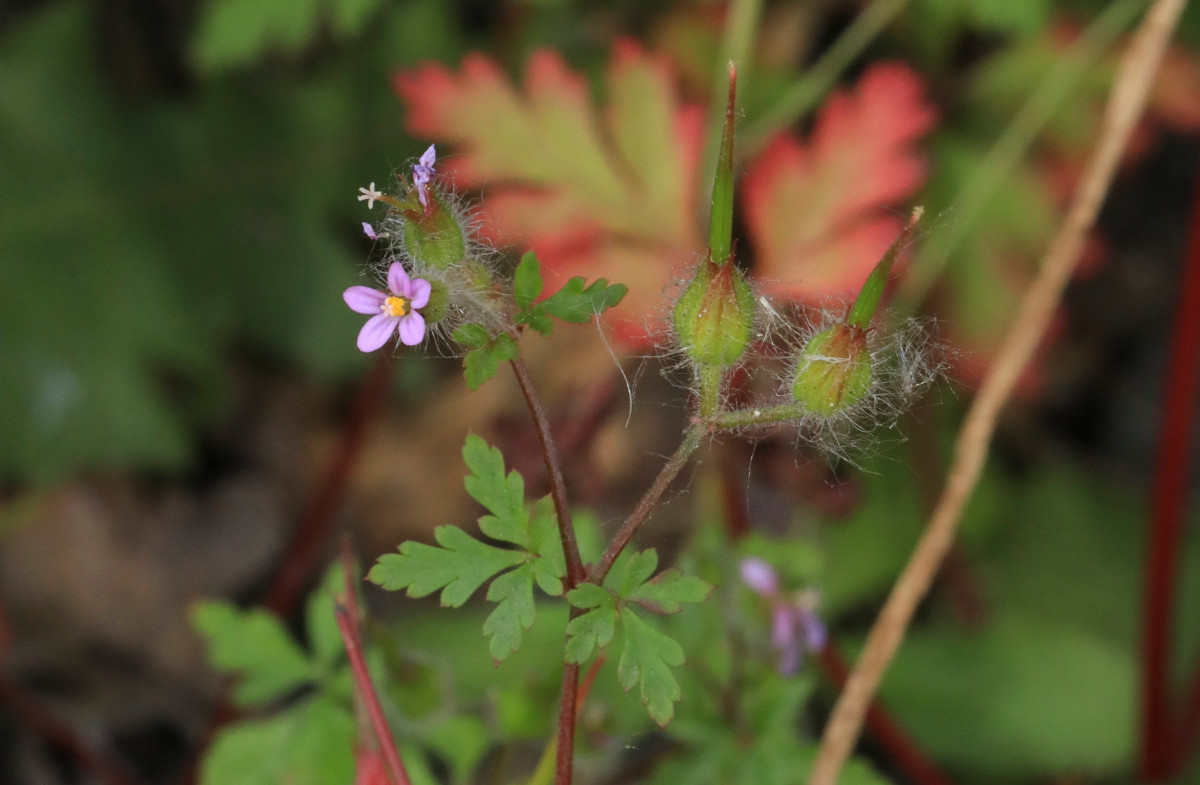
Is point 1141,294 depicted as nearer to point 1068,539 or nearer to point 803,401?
point 1068,539

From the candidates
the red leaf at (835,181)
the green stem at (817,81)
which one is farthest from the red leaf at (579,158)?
the green stem at (817,81)

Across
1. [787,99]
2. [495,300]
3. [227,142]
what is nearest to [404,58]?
[227,142]

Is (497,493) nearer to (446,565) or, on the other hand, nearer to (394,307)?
(446,565)

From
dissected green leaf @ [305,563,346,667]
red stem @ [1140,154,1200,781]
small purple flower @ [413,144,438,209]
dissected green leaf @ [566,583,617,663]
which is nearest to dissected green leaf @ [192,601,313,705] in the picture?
dissected green leaf @ [305,563,346,667]

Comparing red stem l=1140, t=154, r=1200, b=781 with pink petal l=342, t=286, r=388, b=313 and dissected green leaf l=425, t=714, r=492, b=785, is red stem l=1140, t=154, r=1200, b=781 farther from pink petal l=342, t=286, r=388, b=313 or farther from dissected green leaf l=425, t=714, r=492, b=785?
pink petal l=342, t=286, r=388, b=313

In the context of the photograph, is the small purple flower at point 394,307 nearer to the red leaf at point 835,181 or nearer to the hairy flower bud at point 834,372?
the hairy flower bud at point 834,372

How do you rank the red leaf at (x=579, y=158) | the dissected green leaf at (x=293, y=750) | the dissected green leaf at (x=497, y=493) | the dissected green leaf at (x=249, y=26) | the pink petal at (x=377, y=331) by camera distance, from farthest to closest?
the dissected green leaf at (x=249, y=26) < the red leaf at (x=579, y=158) < the dissected green leaf at (x=293, y=750) < the dissected green leaf at (x=497, y=493) < the pink petal at (x=377, y=331)
